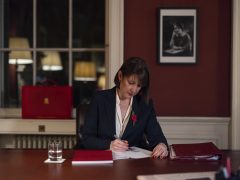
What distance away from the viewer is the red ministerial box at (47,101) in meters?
3.76

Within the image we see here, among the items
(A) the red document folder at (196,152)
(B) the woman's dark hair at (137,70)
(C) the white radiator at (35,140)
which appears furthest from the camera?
(C) the white radiator at (35,140)

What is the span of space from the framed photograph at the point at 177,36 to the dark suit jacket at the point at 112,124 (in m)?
1.08

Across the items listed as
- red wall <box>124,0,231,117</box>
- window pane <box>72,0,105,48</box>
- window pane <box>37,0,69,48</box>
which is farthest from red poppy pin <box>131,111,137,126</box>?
window pane <box>37,0,69,48</box>

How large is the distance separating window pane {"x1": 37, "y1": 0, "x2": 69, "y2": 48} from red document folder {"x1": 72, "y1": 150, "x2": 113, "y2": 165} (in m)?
2.03

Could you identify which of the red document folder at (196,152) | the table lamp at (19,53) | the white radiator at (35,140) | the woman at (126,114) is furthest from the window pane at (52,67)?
the red document folder at (196,152)

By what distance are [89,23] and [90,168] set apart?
2.36m

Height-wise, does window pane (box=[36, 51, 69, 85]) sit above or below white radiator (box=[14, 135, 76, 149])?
above

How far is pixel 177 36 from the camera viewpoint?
3.64m

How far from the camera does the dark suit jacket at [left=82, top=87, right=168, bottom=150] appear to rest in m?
2.54

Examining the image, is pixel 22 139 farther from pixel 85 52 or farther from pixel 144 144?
pixel 144 144

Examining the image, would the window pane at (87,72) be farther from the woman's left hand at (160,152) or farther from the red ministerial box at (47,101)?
the woman's left hand at (160,152)

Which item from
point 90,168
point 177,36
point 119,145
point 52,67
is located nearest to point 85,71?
point 52,67

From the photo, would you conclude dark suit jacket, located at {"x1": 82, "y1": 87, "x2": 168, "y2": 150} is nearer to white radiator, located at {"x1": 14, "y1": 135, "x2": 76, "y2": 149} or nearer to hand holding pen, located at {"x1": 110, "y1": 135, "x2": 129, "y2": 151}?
hand holding pen, located at {"x1": 110, "y1": 135, "x2": 129, "y2": 151}

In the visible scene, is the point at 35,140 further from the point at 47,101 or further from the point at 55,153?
the point at 55,153
